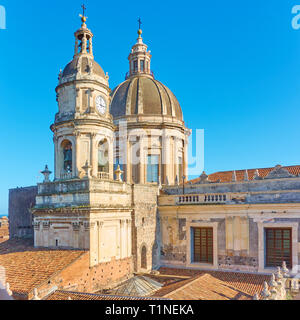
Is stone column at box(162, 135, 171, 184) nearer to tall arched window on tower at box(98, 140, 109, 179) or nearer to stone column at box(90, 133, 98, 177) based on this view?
tall arched window on tower at box(98, 140, 109, 179)

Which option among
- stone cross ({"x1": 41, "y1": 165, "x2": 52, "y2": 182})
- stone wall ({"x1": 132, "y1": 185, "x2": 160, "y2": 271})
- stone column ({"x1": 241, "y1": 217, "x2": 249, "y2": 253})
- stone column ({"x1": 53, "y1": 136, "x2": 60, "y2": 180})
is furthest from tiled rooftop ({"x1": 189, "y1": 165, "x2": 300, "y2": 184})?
stone cross ({"x1": 41, "y1": 165, "x2": 52, "y2": 182})

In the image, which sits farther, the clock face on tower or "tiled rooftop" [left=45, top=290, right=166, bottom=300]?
the clock face on tower

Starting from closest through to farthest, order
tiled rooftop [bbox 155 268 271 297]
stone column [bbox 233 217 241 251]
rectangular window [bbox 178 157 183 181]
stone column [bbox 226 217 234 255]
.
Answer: tiled rooftop [bbox 155 268 271 297], stone column [bbox 233 217 241 251], stone column [bbox 226 217 234 255], rectangular window [bbox 178 157 183 181]

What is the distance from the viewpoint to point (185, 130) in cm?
3475

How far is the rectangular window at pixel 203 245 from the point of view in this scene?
2344 cm

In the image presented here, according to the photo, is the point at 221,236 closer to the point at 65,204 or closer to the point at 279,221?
the point at 279,221

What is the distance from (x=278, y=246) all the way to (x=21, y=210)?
22.1 metres

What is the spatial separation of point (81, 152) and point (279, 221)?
13.6m

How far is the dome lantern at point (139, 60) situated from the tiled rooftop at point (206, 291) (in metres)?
24.0

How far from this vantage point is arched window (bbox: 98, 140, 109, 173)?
2294cm

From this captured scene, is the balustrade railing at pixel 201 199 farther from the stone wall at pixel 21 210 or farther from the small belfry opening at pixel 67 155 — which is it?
the stone wall at pixel 21 210

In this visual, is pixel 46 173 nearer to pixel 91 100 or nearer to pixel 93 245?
pixel 91 100
